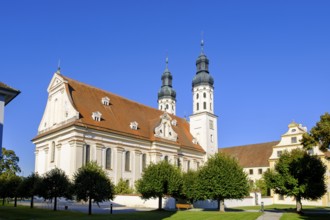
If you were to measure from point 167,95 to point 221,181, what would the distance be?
5257 cm

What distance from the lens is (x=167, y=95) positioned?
293 feet

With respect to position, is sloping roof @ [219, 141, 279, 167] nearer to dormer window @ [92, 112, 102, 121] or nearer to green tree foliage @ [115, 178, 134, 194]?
green tree foliage @ [115, 178, 134, 194]

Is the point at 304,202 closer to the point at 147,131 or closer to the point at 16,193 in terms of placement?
the point at 147,131

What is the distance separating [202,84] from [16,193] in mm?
41780

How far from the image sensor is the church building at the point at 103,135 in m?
48.7

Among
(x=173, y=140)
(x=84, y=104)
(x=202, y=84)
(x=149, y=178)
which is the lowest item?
(x=149, y=178)

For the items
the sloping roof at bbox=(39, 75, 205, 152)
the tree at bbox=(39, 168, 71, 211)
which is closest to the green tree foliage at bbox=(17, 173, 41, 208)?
the tree at bbox=(39, 168, 71, 211)

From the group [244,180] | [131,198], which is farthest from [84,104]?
[244,180]

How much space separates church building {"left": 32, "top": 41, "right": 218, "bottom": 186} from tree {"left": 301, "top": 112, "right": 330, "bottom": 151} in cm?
2855

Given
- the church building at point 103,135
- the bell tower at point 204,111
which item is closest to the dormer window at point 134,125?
the church building at point 103,135

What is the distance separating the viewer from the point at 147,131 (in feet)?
195

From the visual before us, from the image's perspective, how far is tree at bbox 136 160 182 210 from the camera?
39.3 metres

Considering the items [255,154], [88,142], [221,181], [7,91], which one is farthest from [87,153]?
[255,154]

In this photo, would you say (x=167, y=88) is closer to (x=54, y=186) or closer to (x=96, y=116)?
(x=96, y=116)
